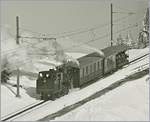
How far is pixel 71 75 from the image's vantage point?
33.8 m

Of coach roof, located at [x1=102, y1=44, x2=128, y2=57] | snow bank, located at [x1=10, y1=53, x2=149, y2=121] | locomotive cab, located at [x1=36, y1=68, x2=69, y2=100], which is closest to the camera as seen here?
snow bank, located at [x1=10, y1=53, x2=149, y2=121]

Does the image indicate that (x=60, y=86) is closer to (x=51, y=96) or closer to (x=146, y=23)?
(x=51, y=96)

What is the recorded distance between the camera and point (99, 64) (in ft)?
122

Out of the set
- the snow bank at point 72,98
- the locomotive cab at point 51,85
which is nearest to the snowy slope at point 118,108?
the snow bank at point 72,98

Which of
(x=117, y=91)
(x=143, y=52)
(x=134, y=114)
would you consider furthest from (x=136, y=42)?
(x=134, y=114)

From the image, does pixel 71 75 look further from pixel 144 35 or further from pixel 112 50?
pixel 144 35

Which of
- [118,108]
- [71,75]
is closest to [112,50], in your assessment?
[71,75]

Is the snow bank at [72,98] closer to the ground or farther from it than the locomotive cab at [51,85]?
closer to the ground

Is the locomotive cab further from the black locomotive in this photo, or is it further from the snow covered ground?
the snow covered ground

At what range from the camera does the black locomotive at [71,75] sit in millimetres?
31719

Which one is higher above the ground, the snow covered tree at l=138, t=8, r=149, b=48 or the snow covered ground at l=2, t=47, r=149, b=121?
the snow covered tree at l=138, t=8, r=149, b=48

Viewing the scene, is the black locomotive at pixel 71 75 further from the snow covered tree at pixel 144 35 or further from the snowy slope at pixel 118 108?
the snow covered tree at pixel 144 35

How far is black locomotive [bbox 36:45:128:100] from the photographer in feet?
104

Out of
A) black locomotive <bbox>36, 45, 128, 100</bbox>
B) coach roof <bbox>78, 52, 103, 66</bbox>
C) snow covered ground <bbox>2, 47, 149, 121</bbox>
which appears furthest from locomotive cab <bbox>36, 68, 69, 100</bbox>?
coach roof <bbox>78, 52, 103, 66</bbox>
